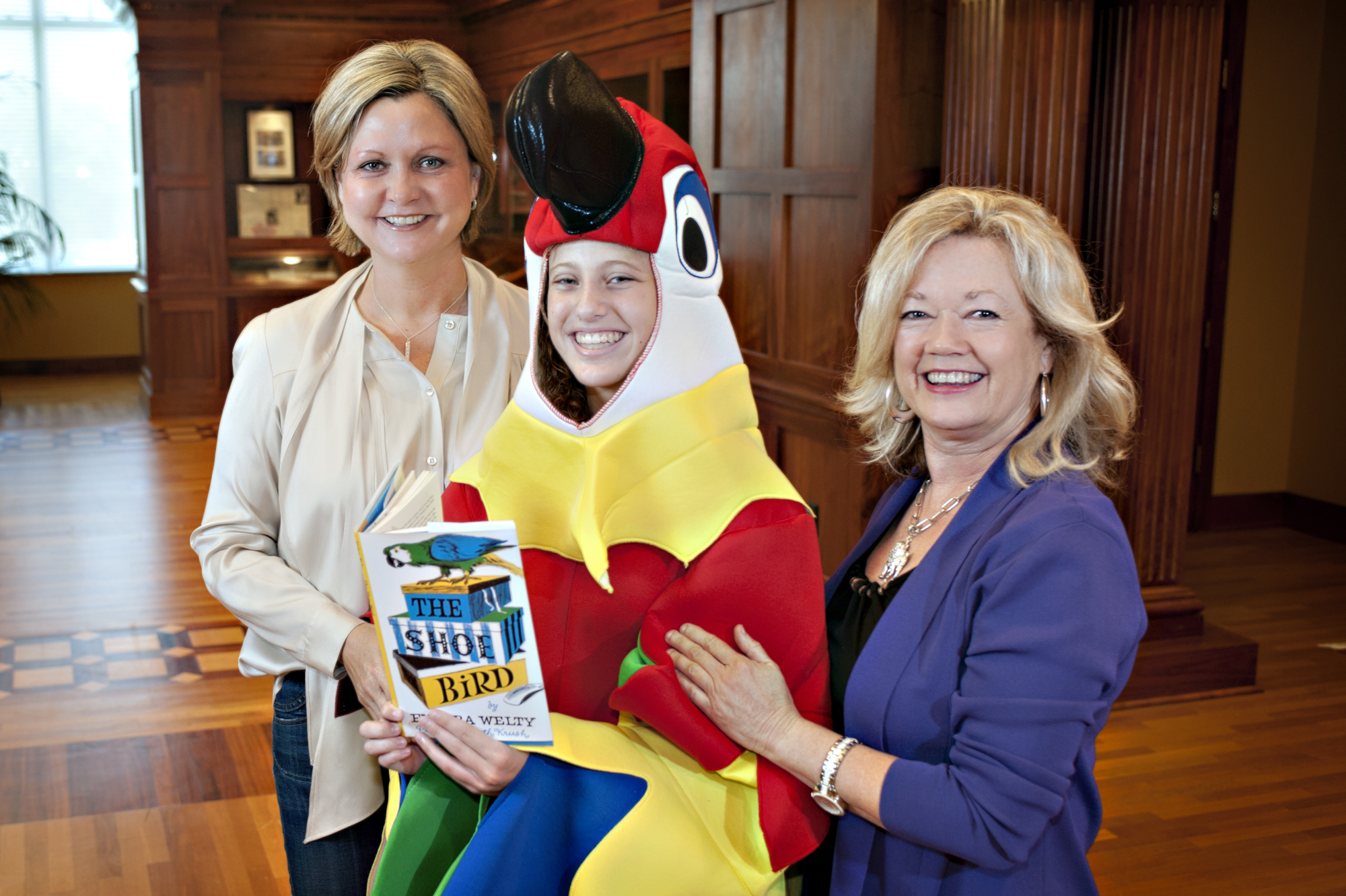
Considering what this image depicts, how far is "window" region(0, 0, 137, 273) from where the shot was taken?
10.7m

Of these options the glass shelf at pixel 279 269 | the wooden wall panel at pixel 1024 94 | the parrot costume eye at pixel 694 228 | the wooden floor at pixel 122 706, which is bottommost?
the wooden floor at pixel 122 706

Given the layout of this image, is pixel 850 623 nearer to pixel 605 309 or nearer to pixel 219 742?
pixel 605 309

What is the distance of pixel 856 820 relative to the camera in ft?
4.63

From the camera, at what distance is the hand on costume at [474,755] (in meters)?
1.29

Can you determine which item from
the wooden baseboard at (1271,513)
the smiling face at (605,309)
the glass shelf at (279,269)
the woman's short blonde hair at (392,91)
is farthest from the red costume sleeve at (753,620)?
the glass shelf at (279,269)

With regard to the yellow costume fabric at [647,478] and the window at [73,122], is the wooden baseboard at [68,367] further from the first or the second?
the yellow costume fabric at [647,478]

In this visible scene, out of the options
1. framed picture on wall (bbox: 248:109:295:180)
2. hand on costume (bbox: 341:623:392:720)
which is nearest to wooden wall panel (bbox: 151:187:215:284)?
framed picture on wall (bbox: 248:109:295:180)

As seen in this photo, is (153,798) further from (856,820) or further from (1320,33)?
(1320,33)

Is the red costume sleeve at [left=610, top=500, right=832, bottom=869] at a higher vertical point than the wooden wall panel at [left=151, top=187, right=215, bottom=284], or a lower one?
lower

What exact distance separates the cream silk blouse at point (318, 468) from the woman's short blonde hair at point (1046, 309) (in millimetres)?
629

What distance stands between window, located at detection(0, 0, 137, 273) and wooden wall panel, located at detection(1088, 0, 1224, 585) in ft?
30.9

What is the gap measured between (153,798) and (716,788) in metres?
2.61

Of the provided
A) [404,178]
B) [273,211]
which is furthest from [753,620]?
[273,211]

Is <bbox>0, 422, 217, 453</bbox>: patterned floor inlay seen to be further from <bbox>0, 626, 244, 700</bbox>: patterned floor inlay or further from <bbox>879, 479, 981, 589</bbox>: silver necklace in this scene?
<bbox>879, 479, 981, 589</bbox>: silver necklace
